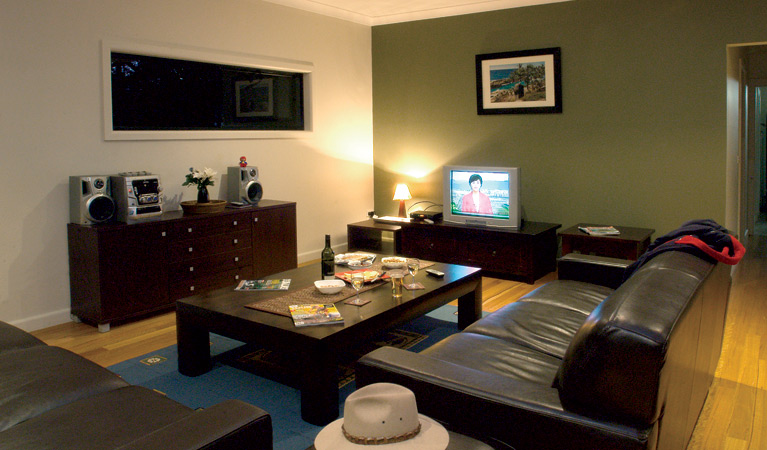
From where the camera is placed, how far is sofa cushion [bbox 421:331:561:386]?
224 centimetres

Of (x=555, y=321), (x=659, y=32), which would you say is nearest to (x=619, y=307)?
(x=555, y=321)

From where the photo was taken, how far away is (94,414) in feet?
6.11

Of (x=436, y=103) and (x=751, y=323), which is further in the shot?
(x=436, y=103)

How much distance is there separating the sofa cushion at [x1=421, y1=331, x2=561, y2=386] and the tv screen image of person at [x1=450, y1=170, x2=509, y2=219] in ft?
9.18

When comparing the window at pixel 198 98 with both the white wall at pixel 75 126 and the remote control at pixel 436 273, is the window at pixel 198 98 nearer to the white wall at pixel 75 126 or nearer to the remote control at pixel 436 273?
the white wall at pixel 75 126

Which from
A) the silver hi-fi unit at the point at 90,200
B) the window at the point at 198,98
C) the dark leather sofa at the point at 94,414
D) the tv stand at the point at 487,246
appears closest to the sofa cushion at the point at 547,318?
the dark leather sofa at the point at 94,414

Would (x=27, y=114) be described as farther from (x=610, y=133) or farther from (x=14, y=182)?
(x=610, y=133)

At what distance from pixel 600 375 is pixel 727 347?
249cm

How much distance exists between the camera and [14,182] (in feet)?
12.7

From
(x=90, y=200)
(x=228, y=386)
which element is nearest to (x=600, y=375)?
(x=228, y=386)

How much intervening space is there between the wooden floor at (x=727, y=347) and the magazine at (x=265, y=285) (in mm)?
690

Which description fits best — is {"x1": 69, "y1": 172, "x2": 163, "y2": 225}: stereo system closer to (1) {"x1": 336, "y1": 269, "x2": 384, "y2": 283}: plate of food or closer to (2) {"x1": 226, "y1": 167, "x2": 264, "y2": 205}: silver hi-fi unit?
(2) {"x1": 226, "y1": 167, "x2": 264, "y2": 205}: silver hi-fi unit

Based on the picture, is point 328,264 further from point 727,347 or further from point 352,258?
point 727,347

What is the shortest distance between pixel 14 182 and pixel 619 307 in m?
3.74
